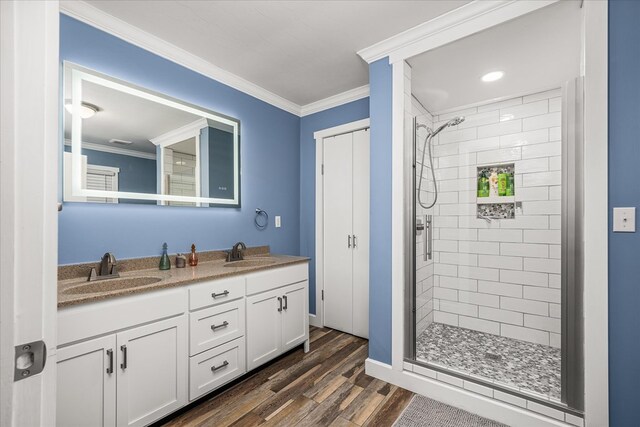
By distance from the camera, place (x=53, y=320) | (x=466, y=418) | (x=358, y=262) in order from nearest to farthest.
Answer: (x=53, y=320)
(x=466, y=418)
(x=358, y=262)

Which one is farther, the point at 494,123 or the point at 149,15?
the point at 494,123

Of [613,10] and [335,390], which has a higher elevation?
[613,10]

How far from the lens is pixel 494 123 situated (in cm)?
264

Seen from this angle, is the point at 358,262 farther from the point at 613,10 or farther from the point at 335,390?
the point at 613,10

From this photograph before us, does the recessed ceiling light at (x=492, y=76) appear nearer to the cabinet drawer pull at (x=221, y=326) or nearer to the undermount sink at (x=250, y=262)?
the undermount sink at (x=250, y=262)

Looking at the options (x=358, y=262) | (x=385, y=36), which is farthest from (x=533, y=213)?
(x=385, y=36)

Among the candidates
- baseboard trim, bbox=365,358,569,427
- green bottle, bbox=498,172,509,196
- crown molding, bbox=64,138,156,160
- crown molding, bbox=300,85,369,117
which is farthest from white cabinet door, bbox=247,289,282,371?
green bottle, bbox=498,172,509,196

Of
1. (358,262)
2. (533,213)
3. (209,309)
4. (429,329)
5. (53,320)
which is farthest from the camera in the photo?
(358,262)

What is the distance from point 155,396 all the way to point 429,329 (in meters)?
2.41

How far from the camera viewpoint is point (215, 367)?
1.93 m

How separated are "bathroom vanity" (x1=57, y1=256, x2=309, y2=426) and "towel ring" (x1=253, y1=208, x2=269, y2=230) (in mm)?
644

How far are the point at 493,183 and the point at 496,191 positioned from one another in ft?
0.27

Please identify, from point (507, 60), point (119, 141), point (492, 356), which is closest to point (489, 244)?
point (492, 356)

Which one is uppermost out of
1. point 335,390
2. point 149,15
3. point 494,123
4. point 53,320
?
point 149,15
